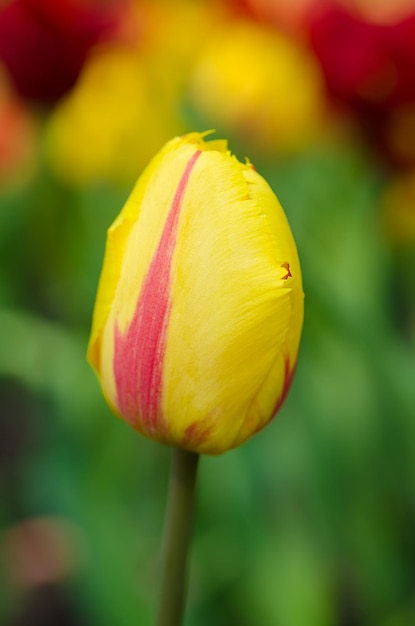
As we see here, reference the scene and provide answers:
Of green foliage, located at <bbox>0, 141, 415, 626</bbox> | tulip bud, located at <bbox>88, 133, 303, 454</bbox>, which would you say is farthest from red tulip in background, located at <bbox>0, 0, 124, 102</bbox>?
tulip bud, located at <bbox>88, 133, 303, 454</bbox>

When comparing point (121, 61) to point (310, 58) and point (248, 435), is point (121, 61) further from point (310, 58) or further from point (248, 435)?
point (248, 435)

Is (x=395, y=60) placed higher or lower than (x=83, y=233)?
higher

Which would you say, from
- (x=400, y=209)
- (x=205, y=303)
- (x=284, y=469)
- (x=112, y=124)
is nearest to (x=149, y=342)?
(x=205, y=303)

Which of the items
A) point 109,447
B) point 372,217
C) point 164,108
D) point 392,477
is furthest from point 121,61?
point 392,477

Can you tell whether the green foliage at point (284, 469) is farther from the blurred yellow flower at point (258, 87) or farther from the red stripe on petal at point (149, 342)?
the red stripe on petal at point (149, 342)

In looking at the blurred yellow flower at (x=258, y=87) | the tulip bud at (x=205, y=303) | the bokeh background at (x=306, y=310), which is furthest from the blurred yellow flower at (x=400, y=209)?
the tulip bud at (x=205, y=303)

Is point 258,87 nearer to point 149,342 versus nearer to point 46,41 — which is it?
point 46,41

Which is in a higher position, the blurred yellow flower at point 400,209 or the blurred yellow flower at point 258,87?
the blurred yellow flower at point 258,87
